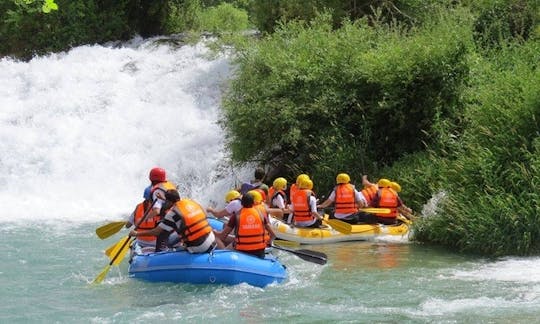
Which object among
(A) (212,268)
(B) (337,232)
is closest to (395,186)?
(B) (337,232)

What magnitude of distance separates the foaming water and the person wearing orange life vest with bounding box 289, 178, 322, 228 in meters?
4.52

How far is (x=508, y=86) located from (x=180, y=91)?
10.6 meters

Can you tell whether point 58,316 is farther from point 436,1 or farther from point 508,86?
point 436,1

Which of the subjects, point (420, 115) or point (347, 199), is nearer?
point (347, 199)

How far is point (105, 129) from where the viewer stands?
20562 millimetres

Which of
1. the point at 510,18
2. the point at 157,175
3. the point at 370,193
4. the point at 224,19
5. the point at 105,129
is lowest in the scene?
the point at 370,193

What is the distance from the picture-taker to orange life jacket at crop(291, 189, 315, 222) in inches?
521

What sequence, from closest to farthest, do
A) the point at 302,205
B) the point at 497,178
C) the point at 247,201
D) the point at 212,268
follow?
the point at 212,268 → the point at 247,201 → the point at 497,178 → the point at 302,205

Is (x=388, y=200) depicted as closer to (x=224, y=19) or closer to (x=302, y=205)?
(x=302, y=205)

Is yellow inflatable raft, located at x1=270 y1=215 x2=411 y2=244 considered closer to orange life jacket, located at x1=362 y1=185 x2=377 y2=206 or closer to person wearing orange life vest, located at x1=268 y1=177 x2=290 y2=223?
person wearing orange life vest, located at x1=268 y1=177 x2=290 y2=223

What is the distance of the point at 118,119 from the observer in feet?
68.9

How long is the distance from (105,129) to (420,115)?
8.67m

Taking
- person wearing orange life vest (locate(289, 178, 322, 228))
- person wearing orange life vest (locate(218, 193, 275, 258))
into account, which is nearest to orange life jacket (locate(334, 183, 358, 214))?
person wearing orange life vest (locate(289, 178, 322, 228))

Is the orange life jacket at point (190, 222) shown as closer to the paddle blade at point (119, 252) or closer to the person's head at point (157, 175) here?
the person's head at point (157, 175)
